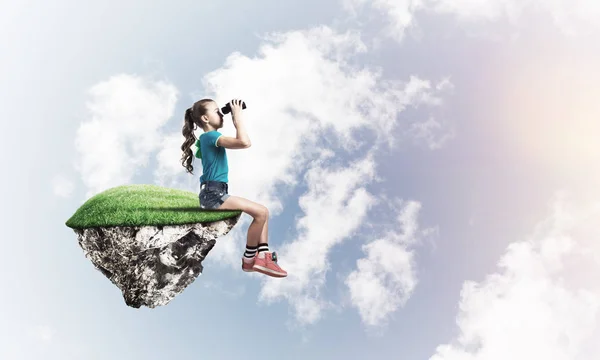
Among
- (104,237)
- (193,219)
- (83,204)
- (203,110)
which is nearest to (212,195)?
(193,219)

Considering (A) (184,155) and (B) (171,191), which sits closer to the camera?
(A) (184,155)

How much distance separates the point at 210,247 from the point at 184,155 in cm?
126

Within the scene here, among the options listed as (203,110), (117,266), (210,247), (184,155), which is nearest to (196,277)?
(210,247)

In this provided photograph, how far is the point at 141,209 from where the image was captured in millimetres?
7746

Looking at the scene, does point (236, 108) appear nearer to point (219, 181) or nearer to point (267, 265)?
point (219, 181)

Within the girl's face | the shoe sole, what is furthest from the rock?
the girl's face

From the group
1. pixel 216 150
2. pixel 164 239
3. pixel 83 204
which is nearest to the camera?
pixel 216 150

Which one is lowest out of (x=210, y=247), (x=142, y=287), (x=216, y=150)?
(x=142, y=287)

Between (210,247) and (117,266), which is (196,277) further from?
(117,266)

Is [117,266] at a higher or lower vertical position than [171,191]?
lower

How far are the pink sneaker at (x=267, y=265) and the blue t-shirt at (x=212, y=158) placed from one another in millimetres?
1025

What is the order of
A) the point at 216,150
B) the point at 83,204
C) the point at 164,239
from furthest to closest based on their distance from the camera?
the point at 83,204 < the point at 164,239 < the point at 216,150

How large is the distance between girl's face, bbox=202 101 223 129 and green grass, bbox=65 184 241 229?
3.54 feet

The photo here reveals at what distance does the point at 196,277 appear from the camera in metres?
8.09
